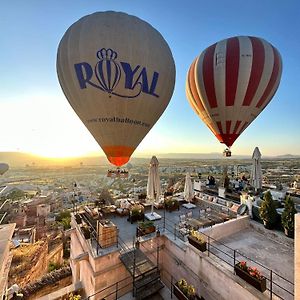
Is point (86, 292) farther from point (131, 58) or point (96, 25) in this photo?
point (96, 25)

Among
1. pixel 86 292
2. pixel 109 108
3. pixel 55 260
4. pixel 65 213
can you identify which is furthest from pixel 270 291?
pixel 65 213

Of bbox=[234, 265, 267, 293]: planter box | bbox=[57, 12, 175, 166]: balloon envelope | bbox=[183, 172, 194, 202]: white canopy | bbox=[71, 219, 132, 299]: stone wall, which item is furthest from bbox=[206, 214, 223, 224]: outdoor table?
bbox=[57, 12, 175, 166]: balloon envelope

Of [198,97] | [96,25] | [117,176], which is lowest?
[117,176]

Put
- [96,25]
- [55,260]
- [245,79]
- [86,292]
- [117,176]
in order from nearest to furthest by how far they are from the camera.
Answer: [96,25] < [86,292] < [117,176] < [245,79] < [55,260]

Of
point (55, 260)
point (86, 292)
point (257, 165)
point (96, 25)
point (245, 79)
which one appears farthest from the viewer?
point (55, 260)

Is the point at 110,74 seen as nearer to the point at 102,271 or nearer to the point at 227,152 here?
the point at 102,271

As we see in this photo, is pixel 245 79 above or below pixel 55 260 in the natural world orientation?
above

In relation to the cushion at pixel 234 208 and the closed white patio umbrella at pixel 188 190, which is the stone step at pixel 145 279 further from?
the cushion at pixel 234 208

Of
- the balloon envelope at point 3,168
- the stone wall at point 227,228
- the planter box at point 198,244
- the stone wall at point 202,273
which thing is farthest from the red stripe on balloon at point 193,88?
the balloon envelope at point 3,168
